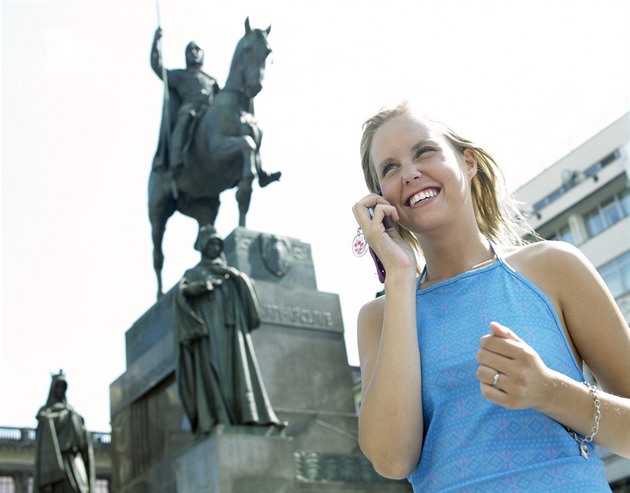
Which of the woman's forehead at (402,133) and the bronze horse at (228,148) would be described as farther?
the bronze horse at (228,148)

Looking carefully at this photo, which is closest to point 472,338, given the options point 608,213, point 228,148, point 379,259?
point 379,259

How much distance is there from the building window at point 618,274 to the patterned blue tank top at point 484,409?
33.1 meters

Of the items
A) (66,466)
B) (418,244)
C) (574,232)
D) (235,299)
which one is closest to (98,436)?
(574,232)

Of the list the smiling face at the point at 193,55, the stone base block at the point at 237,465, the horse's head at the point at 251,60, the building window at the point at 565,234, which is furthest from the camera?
the building window at the point at 565,234

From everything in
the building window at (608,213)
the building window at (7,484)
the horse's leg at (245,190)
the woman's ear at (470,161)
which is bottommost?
the woman's ear at (470,161)

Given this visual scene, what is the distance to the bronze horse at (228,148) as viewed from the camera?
38.6 ft

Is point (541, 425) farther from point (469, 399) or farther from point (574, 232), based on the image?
point (574, 232)

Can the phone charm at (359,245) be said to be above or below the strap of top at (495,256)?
above

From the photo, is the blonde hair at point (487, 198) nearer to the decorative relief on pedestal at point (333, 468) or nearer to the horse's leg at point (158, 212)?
the decorative relief on pedestal at point (333, 468)

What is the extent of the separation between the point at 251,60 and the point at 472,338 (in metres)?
10.5

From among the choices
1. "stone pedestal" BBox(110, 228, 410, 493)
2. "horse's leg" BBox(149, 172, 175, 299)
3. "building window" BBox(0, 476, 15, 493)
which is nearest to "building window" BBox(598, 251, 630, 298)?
"horse's leg" BBox(149, 172, 175, 299)

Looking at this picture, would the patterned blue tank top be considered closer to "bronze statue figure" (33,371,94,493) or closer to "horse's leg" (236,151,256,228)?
"horse's leg" (236,151,256,228)

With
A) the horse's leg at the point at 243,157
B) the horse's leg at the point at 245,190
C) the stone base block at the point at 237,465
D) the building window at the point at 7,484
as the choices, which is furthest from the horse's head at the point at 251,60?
the building window at the point at 7,484

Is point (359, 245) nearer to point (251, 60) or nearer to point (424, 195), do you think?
point (424, 195)
